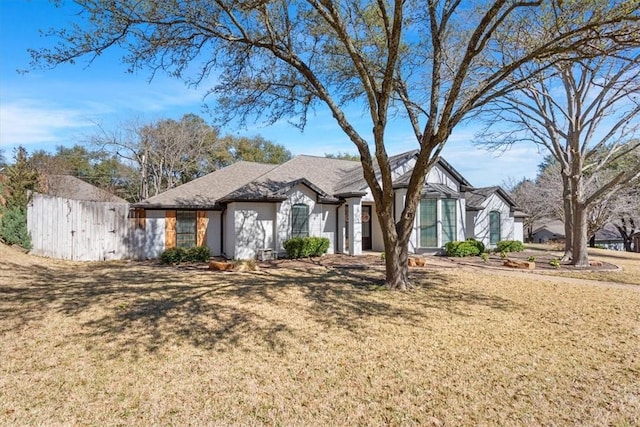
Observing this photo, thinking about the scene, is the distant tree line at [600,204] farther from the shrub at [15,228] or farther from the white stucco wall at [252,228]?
the shrub at [15,228]

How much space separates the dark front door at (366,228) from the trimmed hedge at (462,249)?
425 cm

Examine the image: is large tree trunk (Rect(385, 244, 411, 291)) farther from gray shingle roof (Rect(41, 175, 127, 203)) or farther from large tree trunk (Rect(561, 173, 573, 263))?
gray shingle roof (Rect(41, 175, 127, 203))

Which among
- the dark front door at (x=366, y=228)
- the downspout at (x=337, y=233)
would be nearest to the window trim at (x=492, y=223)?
the dark front door at (x=366, y=228)

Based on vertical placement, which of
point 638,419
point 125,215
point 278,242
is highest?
point 125,215

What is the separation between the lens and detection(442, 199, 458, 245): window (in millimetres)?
17734

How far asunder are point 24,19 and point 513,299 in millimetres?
13046

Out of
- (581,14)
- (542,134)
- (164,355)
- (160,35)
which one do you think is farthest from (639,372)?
(542,134)

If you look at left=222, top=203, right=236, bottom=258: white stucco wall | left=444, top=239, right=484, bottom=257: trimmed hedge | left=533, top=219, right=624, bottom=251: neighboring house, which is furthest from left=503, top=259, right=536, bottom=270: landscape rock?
left=533, top=219, right=624, bottom=251: neighboring house

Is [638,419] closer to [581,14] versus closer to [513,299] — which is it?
[513,299]

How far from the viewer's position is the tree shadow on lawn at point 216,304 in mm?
5664

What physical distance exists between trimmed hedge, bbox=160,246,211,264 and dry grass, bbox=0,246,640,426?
5573mm

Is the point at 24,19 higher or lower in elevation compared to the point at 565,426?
higher

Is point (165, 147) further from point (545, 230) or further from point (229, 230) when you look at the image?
point (545, 230)

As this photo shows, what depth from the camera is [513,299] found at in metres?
8.23
